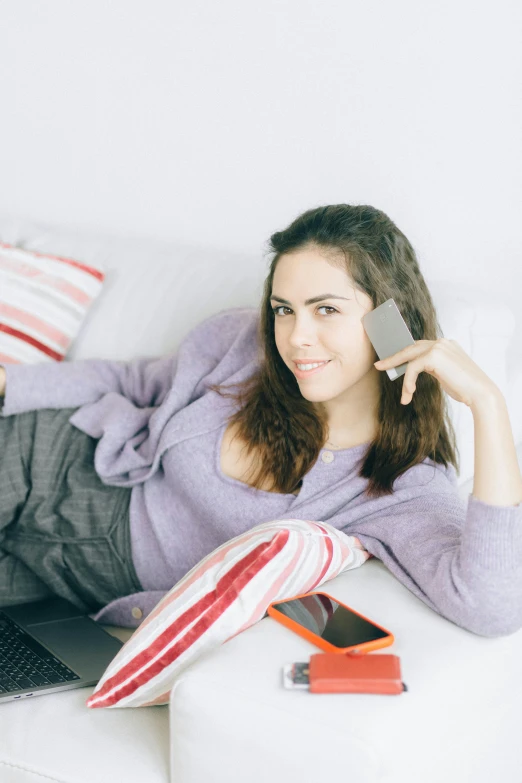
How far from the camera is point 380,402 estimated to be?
4.74 ft

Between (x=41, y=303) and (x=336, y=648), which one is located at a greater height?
(x=41, y=303)

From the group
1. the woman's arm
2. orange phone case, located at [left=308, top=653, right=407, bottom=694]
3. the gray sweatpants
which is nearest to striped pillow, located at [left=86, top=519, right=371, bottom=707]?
orange phone case, located at [left=308, top=653, right=407, bottom=694]

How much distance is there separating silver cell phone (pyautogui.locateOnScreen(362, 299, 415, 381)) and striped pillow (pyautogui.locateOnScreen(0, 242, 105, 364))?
81cm

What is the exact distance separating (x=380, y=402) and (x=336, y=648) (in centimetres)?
54

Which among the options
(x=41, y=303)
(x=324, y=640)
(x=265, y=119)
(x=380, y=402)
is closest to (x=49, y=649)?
(x=324, y=640)

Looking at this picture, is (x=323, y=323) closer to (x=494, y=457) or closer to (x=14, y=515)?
(x=494, y=457)

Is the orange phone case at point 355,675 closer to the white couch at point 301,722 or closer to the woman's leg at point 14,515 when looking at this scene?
the white couch at point 301,722

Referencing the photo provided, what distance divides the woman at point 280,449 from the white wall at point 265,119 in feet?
1.32

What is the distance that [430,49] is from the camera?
171 centimetres

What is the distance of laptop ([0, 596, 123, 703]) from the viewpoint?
123 centimetres

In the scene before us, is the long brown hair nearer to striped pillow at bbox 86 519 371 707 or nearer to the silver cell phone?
the silver cell phone

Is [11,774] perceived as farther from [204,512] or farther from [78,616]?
[204,512]

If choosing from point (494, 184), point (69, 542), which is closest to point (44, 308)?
point (69, 542)

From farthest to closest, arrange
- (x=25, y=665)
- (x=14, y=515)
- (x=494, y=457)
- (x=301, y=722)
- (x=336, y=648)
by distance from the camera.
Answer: (x=14, y=515) < (x=25, y=665) < (x=494, y=457) < (x=336, y=648) < (x=301, y=722)
